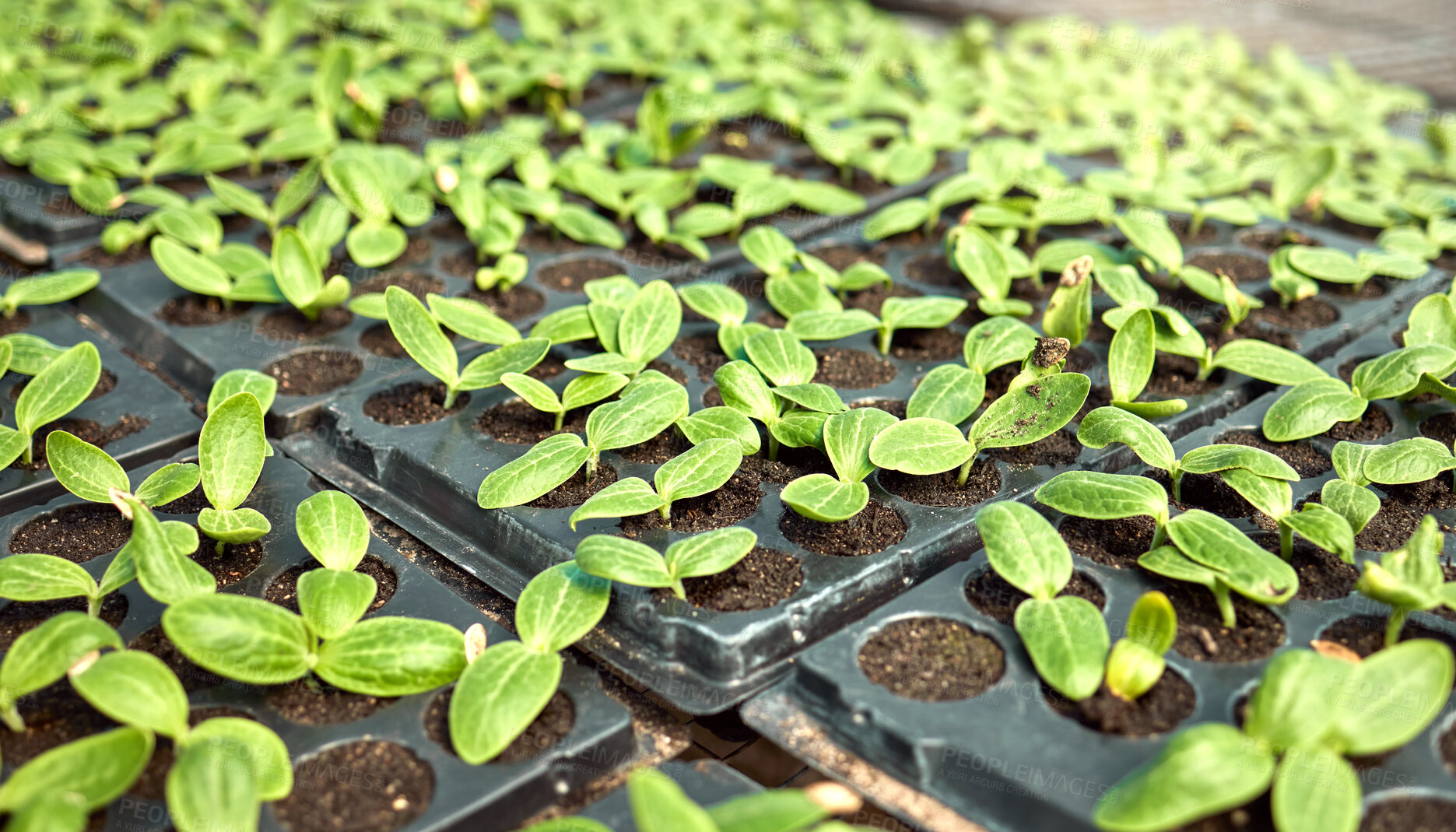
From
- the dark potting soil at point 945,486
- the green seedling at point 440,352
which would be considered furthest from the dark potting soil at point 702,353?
the dark potting soil at point 945,486

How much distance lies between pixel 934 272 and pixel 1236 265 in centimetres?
53

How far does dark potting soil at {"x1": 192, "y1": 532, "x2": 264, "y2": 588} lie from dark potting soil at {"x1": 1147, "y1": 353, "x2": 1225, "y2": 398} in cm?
116

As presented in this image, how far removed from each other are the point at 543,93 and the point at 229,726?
203 centimetres

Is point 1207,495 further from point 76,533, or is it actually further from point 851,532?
point 76,533

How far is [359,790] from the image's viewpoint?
0.97 metres

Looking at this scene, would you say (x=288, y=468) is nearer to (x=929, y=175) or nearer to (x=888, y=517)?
(x=888, y=517)

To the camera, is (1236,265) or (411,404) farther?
(1236,265)

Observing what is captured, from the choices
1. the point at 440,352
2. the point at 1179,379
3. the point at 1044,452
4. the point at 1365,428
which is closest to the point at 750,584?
the point at 1044,452

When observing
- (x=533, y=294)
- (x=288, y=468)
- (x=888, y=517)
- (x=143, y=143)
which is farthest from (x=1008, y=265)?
(x=143, y=143)

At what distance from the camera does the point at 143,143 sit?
89.7 inches

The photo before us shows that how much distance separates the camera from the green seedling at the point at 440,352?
1497 mm

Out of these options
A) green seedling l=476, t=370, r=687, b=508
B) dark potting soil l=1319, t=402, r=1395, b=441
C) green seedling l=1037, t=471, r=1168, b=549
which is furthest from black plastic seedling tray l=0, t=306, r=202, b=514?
dark potting soil l=1319, t=402, r=1395, b=441

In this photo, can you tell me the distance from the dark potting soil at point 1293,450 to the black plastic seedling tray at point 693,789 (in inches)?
31.6

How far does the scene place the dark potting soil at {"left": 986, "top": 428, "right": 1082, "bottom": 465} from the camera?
1420mm
